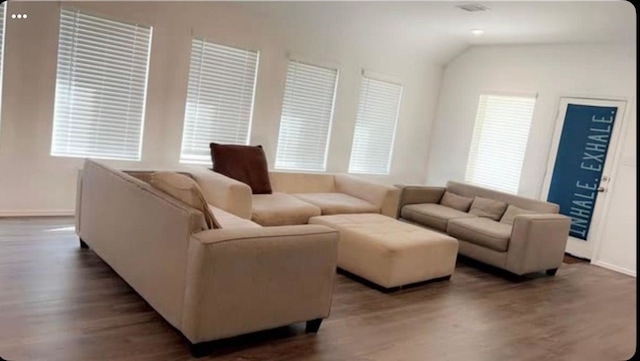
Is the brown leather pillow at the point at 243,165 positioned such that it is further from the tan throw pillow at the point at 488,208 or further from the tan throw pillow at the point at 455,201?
the tan throw pillow at the point at 488,208

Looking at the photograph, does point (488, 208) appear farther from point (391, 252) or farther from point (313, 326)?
point (313, 326)

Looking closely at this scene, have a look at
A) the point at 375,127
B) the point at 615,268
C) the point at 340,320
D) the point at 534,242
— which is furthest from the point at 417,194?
the point at 340,320

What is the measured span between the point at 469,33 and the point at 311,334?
439cm

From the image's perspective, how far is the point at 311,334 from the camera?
269 cm

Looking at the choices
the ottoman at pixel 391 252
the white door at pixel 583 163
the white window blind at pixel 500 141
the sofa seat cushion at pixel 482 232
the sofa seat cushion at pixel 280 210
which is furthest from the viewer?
the white window blind at pixel 500 141

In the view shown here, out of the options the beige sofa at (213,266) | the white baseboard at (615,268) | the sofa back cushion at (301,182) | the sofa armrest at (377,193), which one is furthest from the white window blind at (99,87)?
the white baseboard at (615,268)

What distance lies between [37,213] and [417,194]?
376cm

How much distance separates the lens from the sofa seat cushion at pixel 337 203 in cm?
452

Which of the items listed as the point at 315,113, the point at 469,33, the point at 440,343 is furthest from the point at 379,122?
the point at 440,343

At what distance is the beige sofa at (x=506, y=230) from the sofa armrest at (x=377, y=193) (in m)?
0.38

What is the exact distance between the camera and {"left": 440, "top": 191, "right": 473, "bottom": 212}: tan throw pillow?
17.4ft

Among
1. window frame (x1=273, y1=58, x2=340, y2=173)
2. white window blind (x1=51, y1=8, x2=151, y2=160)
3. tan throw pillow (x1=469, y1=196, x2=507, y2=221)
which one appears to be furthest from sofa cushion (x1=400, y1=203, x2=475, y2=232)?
white window blind (x1=51, y1=8, x2=151, y2=160)

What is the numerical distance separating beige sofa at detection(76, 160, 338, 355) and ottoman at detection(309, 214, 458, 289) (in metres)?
0.91

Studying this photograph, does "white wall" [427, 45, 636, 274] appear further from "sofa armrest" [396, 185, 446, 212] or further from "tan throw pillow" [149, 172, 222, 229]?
"tan throw pillow" [149, 172, 222, 229]
